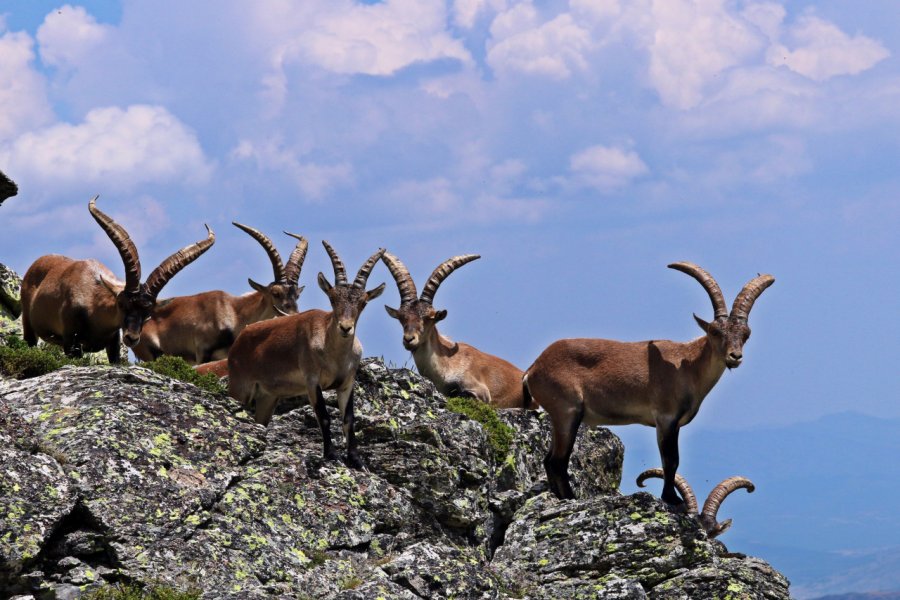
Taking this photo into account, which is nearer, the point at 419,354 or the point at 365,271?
the point at 365,271

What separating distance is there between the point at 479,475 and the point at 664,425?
2.92 m

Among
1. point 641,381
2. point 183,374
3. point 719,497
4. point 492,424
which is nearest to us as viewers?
point 183,374

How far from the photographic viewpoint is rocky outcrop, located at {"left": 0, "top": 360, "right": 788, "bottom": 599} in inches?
437

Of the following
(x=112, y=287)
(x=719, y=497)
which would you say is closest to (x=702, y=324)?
(x=719, y=497)

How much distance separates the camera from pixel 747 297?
1709 cm

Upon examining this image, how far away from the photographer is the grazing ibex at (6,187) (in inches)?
734

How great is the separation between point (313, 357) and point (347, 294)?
935 millimetres

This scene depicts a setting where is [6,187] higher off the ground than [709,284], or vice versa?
[709,284]

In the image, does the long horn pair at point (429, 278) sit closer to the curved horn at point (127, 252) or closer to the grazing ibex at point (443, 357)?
the grazing ibex at point (443, 357)

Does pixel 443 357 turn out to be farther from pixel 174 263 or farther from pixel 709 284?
pixel 709 284

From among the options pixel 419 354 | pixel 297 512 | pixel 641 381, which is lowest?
pixel 297 512

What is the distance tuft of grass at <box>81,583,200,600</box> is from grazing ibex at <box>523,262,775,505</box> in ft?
23.5

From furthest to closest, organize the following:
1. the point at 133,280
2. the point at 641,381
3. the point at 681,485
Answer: the point at 681,485
the point at 133,280
the point at 641,381

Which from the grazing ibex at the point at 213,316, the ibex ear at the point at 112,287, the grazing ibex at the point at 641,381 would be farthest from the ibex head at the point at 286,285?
the grazing ibex at the point at 641,381
